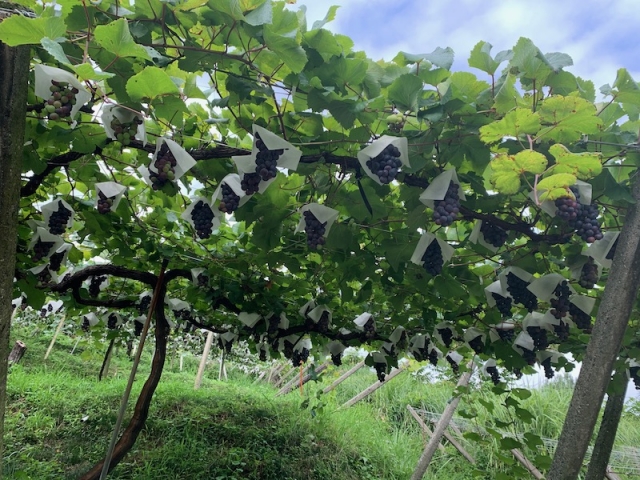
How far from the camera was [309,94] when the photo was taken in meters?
1.33

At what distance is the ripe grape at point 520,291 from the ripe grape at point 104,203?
166 centimetres

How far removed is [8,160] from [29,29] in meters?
0.36

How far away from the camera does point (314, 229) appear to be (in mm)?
1618

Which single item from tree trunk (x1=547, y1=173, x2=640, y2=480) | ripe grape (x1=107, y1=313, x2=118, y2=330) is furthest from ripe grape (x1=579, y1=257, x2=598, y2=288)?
ripe grape (x1=107, y1=313, x2=118, y2=330)

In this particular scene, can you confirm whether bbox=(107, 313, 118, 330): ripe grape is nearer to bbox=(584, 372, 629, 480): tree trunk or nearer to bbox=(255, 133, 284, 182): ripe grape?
bbox=(255, 133, 284, 182): ripe grape

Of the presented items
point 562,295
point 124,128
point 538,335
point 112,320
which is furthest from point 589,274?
point 112,320

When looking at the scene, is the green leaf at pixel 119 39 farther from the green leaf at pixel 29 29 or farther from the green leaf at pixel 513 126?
the green leaf at pixel 513 126

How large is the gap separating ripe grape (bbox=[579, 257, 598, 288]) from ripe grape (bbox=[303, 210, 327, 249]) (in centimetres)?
106

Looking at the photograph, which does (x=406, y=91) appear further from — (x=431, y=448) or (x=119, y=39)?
(x=431, y=448)

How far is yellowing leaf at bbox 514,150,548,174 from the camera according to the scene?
3.78 feet

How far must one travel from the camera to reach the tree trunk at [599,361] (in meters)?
1.06

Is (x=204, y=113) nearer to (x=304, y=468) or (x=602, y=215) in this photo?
(x=602, y=215)

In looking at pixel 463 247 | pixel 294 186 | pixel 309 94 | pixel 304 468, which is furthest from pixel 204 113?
pixel 304 468

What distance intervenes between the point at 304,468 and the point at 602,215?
12.8 feet
